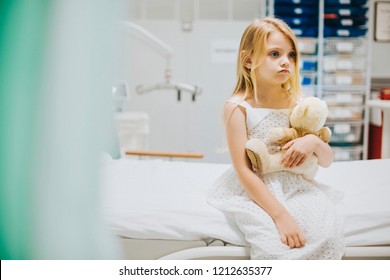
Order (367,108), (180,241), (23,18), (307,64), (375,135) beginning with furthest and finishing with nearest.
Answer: (307,64)
(367,108)
(375,135)
(180,241)
(23,18)

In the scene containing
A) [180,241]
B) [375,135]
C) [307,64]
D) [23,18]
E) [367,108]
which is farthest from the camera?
[307,64]

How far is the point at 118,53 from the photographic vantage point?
839 millimetres

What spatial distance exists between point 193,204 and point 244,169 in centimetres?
16

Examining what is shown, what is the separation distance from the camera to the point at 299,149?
0.86 meters

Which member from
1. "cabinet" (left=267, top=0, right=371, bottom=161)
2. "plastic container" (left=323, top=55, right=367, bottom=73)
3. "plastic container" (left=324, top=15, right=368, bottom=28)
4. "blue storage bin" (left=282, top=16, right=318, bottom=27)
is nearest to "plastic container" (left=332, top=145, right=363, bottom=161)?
"cabinet" (left=267, top=0, right=371, bottom=161)

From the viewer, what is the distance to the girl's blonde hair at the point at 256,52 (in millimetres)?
851

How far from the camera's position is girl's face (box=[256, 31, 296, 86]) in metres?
0.85

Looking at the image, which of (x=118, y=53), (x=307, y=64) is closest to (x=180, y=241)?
(x=118, y=53)

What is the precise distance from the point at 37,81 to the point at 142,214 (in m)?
0.33

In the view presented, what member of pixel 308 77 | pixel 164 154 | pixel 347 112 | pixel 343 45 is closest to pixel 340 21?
pixel 343 45

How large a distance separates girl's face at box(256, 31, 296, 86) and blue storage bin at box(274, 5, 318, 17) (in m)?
1.00

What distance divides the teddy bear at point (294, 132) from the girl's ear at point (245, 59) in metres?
0.12

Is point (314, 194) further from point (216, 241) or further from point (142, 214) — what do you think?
point (142, 214)

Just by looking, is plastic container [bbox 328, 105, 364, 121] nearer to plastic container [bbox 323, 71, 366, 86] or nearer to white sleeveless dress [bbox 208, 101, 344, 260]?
plastic container [bbox 323, 71, 366, 86]
